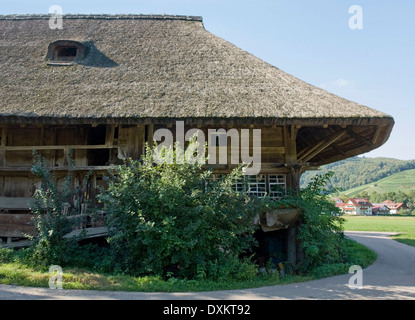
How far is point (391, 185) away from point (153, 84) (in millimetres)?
131659

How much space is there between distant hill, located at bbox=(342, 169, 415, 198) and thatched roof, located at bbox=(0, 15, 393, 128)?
11291 centimetres

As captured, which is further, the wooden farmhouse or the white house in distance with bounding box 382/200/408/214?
the white house in distance with bounding box 382/200/408/214

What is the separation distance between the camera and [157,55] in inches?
467

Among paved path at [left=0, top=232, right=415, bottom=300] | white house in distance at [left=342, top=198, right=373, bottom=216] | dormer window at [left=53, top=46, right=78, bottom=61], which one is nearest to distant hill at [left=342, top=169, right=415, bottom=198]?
white house in distance at [left=342, top=198, right=373, bottom=216]

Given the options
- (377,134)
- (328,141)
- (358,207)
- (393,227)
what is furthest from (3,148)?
(358,207)

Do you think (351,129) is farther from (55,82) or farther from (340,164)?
(340,164)

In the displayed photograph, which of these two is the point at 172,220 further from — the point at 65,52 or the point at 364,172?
the point at 364,172

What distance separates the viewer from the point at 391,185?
120812mm

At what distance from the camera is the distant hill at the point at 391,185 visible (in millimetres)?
115938

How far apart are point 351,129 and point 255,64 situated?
407cm

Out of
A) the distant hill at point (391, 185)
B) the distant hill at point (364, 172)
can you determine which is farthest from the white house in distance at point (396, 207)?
the distant hill at point (364, 172)

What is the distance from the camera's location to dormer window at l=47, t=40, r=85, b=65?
11.6m

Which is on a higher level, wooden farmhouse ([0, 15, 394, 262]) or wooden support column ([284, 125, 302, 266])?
wooden farmhouse ([0, 15, 394, 262])

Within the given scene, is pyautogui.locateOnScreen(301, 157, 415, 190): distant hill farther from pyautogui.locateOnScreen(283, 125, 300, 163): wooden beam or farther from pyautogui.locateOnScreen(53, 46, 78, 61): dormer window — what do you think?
pyautogui.locateOnScreen(53, 46, 78, 61): dormer window
